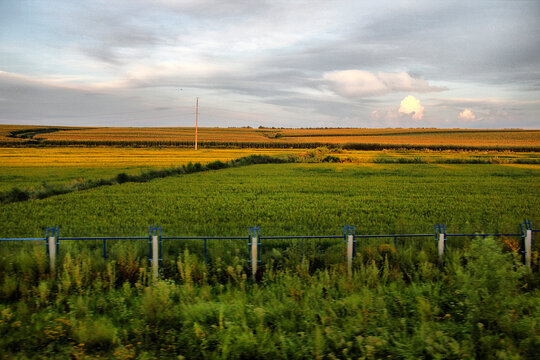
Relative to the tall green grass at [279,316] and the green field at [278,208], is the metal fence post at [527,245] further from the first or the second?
the green field at [278,208]

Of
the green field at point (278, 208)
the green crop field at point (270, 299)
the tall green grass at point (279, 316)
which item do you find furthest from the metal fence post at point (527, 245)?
the green field at point (278, 208)

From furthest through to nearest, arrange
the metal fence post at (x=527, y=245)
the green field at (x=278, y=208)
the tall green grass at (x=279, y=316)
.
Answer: the green field at (x=278, y=208) < the metal fence post at (x=527, y=245) < the tall green grass at (x=279, y=316)

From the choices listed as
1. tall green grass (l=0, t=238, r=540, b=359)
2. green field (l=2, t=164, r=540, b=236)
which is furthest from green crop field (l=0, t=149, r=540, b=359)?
green field (l=2, t=164, r=540, b=236)

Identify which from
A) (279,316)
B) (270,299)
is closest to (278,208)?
(270,299)

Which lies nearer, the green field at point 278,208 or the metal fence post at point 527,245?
the metal fence post at point 527,245

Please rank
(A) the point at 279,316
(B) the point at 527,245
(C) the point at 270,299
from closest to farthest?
(A) the point at 279,316 < (C) the point at 270,299 < (B) the point at 527,245

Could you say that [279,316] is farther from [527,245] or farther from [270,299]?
[527,245]

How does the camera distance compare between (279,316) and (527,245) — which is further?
(527,245)

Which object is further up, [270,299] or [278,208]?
[278,208]

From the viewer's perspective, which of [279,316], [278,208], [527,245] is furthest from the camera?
[278,208]

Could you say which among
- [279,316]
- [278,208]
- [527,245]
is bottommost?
[279,316]

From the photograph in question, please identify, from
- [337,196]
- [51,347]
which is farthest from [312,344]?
[337,196]

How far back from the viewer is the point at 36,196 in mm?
22703

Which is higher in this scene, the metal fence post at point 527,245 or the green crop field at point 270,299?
the metal fence post at point 527,245
